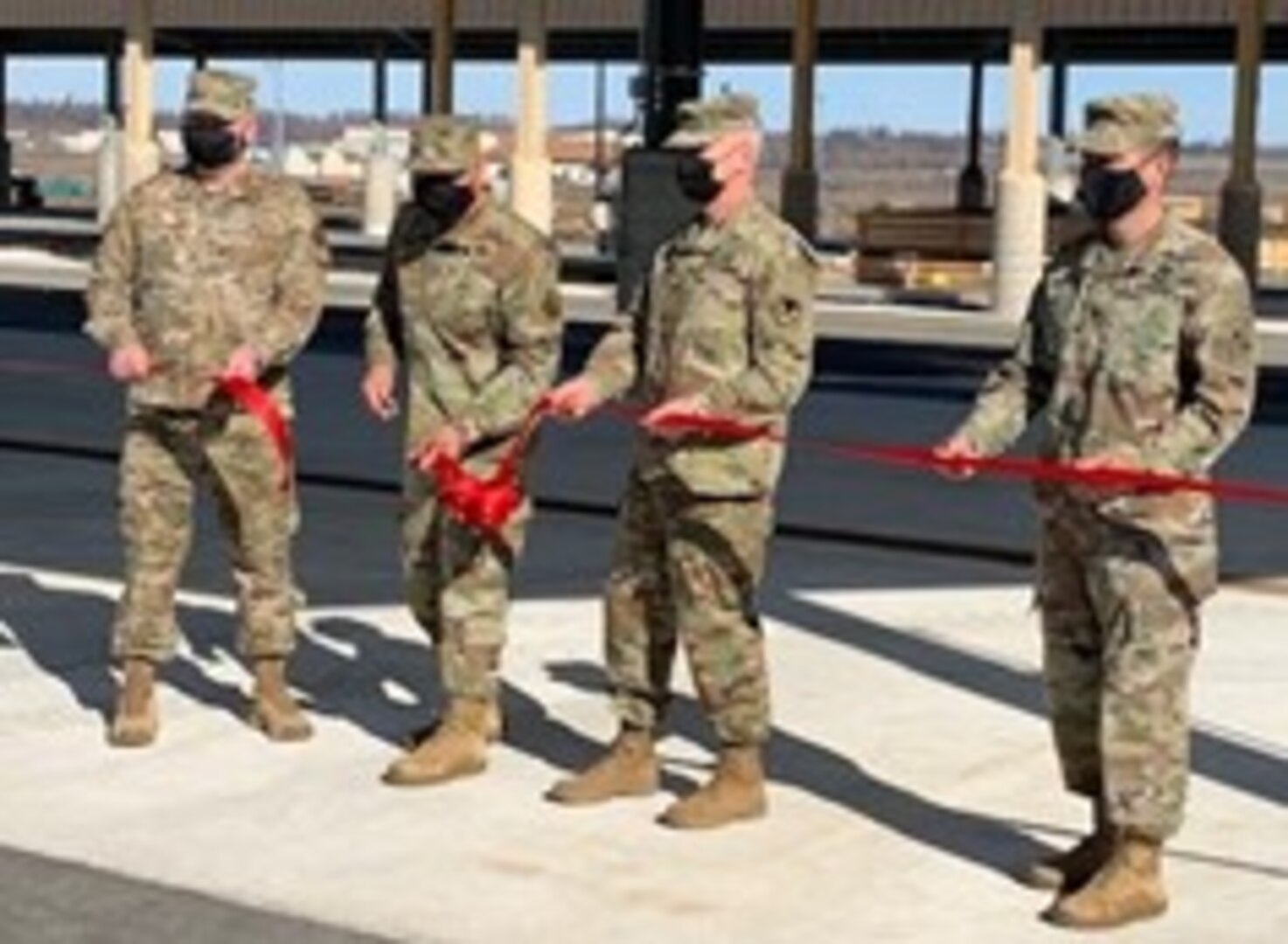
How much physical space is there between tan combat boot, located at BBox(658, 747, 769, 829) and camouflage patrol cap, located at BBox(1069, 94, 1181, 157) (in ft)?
6.76

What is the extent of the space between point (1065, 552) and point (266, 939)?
213 cm

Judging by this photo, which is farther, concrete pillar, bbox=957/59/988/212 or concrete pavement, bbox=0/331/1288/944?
concrete pillar, bbox=957/59/988/212

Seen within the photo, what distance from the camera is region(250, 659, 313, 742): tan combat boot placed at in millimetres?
8172

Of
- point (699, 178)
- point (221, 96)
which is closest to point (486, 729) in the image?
point (699, 178)

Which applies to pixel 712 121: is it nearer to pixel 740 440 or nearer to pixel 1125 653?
pixel 740 440

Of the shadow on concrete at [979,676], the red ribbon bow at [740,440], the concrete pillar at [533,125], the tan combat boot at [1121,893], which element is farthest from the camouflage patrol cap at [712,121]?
the concrete pillar at [533,125]

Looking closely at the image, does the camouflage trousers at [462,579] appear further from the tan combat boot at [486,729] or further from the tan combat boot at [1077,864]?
the tan combat boot at [1077,864]

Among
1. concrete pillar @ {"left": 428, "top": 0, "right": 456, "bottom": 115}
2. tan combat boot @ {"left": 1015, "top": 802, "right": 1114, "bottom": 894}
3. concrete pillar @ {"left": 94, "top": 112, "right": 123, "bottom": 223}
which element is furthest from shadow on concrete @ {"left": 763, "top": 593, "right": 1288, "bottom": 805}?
concrete pillar @ {"left": 94, "top": 112, "right": 123, "bottom": 223}

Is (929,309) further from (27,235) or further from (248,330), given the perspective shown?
(248,330)

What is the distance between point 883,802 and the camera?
298 inches

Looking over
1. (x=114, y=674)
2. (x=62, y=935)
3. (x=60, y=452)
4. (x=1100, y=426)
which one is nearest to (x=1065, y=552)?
(x=1100, y=426)

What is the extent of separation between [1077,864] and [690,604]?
4.10 feet

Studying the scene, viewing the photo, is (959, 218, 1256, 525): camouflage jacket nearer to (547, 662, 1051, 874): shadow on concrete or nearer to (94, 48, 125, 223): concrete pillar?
(547, 662, 1051, 874): shadow on concrete

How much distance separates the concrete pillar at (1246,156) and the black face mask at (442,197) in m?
24.2
